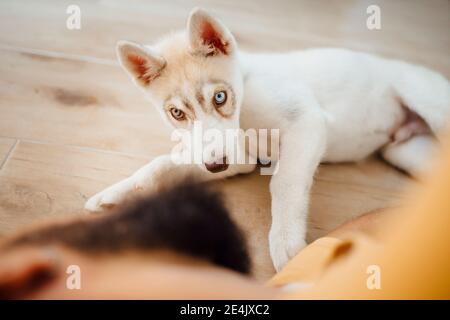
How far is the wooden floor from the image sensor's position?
6.55 ft

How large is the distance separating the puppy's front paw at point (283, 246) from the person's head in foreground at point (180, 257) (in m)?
0.97

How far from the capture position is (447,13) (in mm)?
3037

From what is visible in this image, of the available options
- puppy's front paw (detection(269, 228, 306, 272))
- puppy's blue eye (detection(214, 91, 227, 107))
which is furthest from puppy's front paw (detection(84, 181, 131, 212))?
puppy's front paw (detection(269, 228, 306, 272))

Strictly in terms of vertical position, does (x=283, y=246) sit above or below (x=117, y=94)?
below

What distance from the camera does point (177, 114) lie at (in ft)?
5.82

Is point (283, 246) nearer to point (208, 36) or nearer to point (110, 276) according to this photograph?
point (208, 36)

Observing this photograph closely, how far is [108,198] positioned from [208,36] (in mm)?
810

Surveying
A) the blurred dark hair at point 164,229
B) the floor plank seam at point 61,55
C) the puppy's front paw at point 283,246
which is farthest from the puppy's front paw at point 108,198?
the blurred dark hair at point 164,229

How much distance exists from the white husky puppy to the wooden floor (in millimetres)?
133

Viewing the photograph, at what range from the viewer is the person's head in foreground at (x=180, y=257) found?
59cm

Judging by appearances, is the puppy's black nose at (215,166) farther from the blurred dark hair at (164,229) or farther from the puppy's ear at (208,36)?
the blurred dark hair at (164,229)

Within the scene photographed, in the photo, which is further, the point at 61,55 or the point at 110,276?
the point at 61,55

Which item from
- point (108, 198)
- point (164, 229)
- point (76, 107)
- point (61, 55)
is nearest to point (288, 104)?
point (108, 198)
